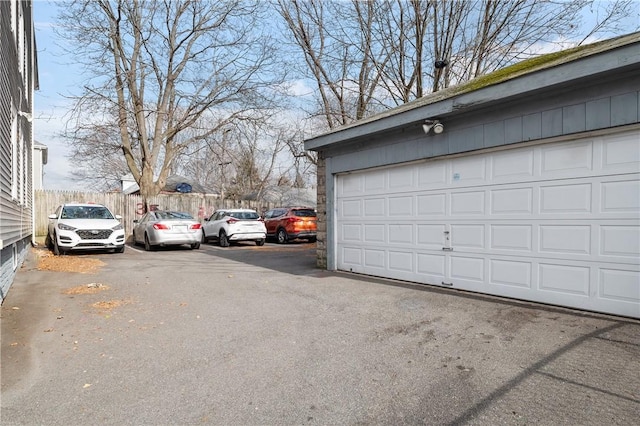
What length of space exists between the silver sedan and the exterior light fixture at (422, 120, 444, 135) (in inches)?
388

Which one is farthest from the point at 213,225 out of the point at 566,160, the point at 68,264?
the point at 566,160

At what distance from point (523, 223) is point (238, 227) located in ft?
38.2

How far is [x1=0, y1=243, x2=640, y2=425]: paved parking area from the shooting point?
9.76 feet

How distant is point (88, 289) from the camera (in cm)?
718

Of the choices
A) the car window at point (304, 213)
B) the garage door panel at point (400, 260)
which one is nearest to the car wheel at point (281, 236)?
the car window at point (304, 213)

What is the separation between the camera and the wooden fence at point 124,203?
17.5 metres

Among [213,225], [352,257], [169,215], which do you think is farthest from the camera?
[213,225]

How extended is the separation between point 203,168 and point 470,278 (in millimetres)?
41182

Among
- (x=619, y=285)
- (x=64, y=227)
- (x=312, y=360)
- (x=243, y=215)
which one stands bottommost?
(x=312, y=360)

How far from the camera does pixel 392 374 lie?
11.9 ft

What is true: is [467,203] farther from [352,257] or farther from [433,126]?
[352,257]

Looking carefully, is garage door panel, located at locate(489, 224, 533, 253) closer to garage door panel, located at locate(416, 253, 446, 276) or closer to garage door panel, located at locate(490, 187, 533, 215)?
garage door panel, located at locate(490, 187, 533, 215)

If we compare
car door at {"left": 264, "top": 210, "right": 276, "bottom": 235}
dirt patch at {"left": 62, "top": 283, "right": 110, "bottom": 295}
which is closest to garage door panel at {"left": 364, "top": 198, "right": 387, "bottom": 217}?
dirt patch at {"left": 62, "top": 283, "right": 110, "bottom": 295}

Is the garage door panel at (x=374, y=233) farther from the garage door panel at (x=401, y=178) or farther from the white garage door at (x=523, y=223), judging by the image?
the garage door panel at (x=401, y=178)
